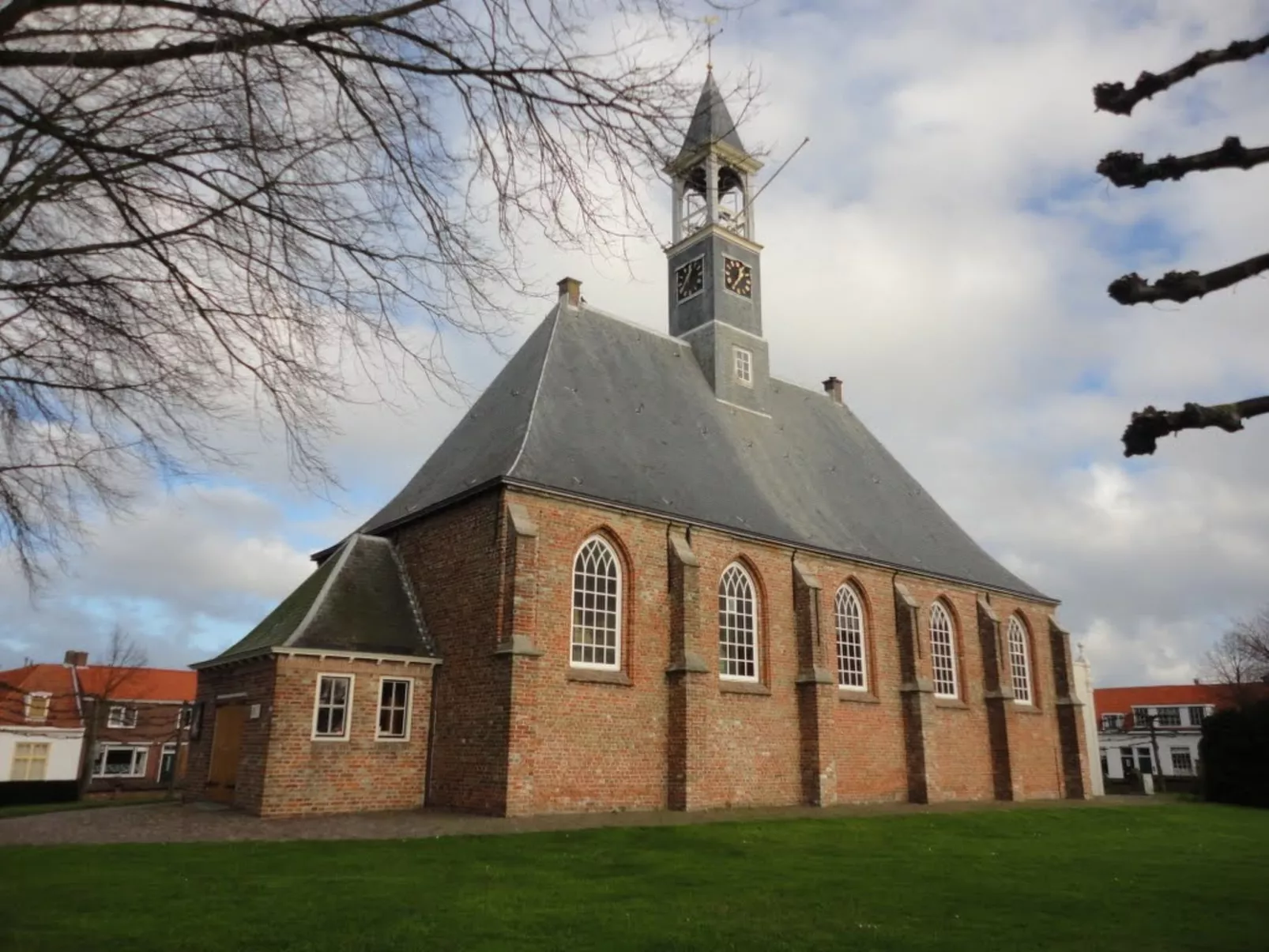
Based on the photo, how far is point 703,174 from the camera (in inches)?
1015

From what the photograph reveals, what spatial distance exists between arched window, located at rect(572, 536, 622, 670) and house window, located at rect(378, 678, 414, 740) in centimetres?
322

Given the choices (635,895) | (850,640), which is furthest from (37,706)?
(850,640)

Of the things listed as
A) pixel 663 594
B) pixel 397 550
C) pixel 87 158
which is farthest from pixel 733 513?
pixel 87 158

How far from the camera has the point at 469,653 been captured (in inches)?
655

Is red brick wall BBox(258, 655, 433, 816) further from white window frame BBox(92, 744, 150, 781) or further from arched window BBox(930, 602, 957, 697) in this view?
white window frame BBox(92, 744, 150, 781)

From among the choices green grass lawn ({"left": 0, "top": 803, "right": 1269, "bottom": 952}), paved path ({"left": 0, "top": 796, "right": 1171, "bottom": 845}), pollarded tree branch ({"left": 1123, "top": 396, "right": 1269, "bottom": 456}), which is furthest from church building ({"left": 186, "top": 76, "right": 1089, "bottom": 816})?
pollarded tree branch ({"left": 1123, "top": 396, "right": 1269, "bottom": 456})

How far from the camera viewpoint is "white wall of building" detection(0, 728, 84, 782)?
37.5 metres

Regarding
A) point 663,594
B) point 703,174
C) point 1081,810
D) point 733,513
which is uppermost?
point 703,174

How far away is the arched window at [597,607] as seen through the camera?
17.1 metres

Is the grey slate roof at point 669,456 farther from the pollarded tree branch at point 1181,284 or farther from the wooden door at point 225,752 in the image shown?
the pollarded tree branch at point 1181,284

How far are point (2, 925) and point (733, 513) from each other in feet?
50.0

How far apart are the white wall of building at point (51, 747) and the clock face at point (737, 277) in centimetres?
3235

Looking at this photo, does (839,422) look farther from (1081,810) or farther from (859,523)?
(1081,810)

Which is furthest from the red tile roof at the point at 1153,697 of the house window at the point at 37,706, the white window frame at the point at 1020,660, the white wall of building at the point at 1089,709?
the house window at the point at 37,706
